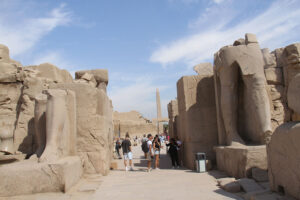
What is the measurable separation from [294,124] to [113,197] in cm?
233

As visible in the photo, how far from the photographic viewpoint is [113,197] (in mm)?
3574

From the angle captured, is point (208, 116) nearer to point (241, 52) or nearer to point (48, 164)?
point (241, 52)

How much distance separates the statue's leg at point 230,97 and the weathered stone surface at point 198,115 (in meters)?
0.84

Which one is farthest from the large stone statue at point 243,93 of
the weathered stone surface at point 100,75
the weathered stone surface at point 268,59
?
the weathered stone surface at point 100,75

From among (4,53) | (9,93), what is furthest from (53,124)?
(4,53)

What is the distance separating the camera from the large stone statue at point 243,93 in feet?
15.4

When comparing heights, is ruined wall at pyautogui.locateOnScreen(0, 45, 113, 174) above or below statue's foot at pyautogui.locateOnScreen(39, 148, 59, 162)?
above

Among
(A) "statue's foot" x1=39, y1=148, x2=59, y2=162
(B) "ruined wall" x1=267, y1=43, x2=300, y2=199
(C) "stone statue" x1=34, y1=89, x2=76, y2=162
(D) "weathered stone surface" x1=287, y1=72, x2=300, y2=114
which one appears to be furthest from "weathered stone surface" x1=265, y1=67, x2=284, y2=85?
(A) "statue's foot" x1=39, y1=148, x2=59, y2=162

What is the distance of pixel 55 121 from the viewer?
161 inches

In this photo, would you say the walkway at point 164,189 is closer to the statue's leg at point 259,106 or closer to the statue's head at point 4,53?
the statue's leg at point 259,106

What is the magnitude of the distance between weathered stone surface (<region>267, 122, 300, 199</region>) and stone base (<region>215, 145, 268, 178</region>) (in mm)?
885

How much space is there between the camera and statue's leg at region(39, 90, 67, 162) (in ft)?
13.0

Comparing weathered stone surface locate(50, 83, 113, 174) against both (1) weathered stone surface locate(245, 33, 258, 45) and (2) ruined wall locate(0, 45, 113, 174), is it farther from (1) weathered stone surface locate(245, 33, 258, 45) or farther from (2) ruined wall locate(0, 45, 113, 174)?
(1) weathered stone surface locate(245, 33, 258, 45)

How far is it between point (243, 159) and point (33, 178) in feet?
9.81
